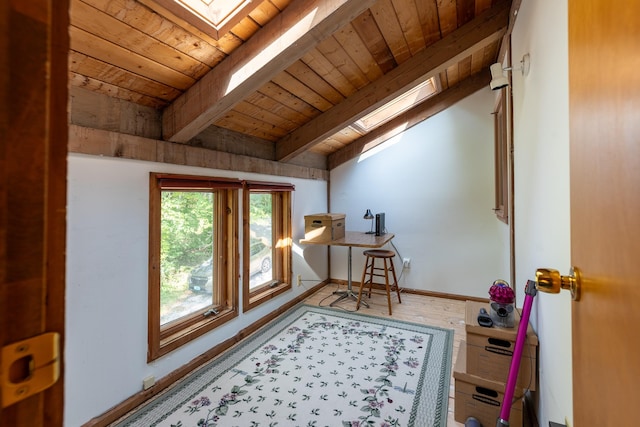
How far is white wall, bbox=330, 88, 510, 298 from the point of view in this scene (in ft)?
11.5

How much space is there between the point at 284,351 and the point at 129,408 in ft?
3.69

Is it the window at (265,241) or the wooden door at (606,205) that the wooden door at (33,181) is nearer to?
the wooden door at (606,205)

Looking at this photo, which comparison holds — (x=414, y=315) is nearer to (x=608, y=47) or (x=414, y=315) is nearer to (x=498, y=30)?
(x=498, y=30)

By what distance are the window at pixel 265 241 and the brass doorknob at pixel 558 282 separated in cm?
235

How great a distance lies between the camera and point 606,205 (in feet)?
1.79

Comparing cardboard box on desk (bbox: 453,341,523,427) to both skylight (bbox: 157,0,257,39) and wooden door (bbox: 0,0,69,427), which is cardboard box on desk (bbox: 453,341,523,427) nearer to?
wooden door (bbox: 0,0,69,427)

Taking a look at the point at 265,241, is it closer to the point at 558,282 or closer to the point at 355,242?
the point at 355,242

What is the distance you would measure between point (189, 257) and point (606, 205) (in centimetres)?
242

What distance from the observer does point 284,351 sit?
2463 mm

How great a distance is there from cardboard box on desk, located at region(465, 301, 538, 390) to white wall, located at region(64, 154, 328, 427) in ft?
6.65

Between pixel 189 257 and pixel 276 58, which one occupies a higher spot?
pixel 276 58

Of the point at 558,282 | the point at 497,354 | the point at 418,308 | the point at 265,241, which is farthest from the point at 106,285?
the point at 418,308

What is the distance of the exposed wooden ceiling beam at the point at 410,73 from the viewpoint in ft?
7.52

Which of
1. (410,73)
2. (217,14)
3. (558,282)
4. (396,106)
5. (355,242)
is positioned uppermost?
(396,106)
